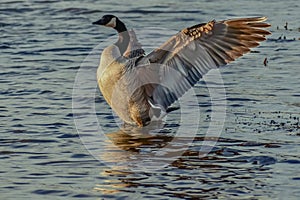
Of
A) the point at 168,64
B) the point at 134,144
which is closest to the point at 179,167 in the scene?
the point at 134,144

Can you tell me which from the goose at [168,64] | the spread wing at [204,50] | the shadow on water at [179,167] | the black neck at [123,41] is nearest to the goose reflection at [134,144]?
the shadow on water at [179,167]

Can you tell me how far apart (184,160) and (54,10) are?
26.7 ft

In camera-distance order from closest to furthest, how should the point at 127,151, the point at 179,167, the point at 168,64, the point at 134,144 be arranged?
the point at 179,167, the point at 127,151, the point at 134,144, the point at 168,64

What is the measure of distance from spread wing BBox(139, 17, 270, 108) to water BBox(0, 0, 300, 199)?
0.59m

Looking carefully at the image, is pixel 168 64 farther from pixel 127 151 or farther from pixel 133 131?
pixel 127 151

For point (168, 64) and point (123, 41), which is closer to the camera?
point (168, 64)

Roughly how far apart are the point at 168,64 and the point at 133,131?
917mm

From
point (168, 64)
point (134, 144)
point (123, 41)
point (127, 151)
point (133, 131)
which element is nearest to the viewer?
point (127, 151)

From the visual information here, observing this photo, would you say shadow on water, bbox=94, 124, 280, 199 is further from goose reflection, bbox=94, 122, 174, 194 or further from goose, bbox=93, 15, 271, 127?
goose, bbox=93, 15, 271, 127

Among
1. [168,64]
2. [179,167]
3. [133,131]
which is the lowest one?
[133,131]

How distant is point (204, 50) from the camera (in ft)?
29.5

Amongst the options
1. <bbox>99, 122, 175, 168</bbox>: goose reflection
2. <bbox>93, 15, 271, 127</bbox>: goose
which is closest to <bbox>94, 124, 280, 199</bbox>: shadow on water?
<bbox>99, 122, 175, 168</bbox>: goose reflection

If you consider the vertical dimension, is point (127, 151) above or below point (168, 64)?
below

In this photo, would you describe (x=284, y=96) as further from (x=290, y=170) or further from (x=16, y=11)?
(x=16, y=11)
